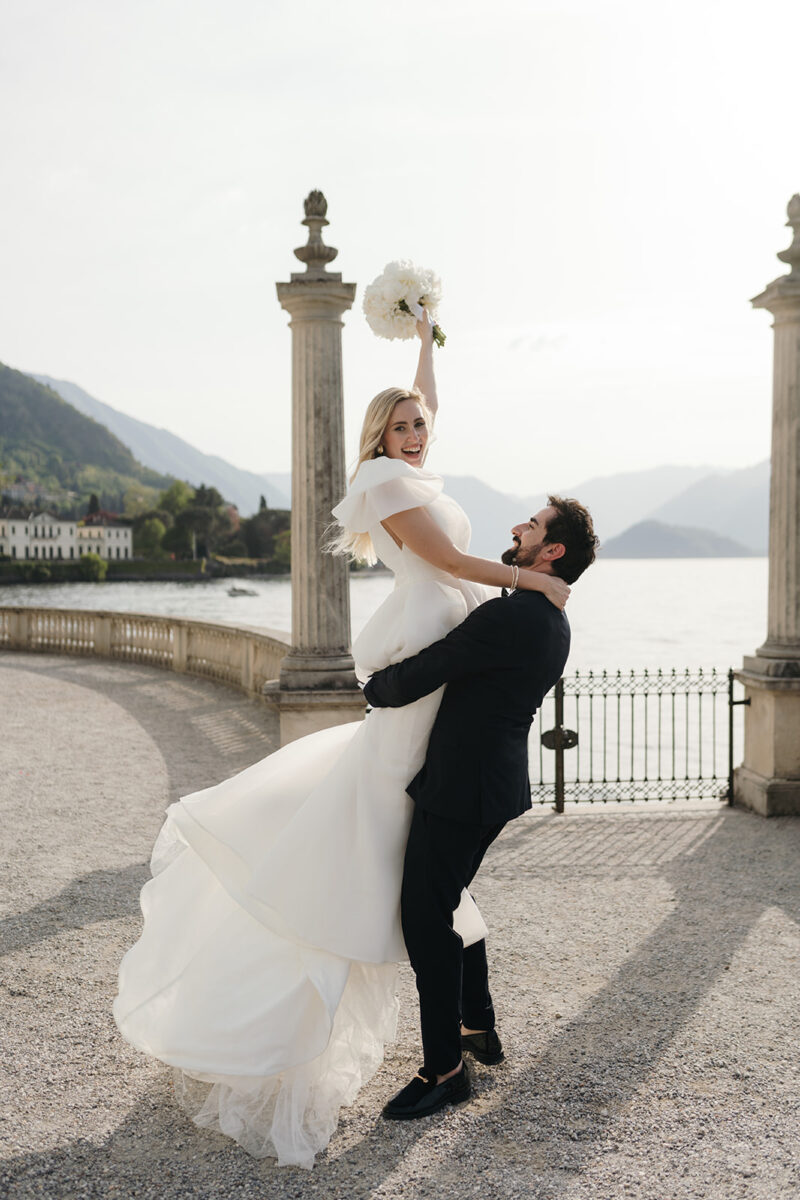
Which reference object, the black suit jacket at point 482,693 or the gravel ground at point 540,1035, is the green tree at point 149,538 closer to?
the gravel ground at point 540,1035

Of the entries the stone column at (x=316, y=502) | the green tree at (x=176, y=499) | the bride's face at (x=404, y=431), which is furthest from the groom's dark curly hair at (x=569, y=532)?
the green tree at (x=176, y=499)

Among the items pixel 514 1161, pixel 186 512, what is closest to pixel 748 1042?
pixel 514 1161

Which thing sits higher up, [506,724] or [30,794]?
[506,724]

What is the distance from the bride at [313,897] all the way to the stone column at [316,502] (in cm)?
432

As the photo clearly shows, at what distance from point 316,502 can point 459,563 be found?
483cm

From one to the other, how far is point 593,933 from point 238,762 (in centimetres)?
537

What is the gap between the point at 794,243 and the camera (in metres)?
8.48

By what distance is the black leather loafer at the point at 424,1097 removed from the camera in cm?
360

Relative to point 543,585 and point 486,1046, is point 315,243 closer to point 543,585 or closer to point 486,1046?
point 543,585

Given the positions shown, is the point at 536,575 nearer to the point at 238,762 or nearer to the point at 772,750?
the point at 772,750

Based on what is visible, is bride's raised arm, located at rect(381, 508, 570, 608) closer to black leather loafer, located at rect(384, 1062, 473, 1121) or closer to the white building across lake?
black leather loafer, located at rect(384, 1062, 473, 1121)

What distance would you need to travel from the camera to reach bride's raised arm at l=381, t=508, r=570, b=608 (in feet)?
11.2

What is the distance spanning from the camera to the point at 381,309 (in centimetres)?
418

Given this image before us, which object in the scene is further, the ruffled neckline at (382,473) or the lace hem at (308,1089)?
the ruffled neckline at (382,473)
